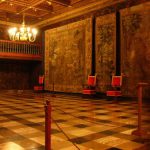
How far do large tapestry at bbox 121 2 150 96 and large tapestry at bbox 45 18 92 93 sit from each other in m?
2.18

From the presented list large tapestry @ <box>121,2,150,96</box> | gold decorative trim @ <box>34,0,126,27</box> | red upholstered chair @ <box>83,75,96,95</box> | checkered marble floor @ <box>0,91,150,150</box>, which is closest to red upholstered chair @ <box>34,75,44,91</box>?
gold decorative trim @ <box>34,0,126,27</box>

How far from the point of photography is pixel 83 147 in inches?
134

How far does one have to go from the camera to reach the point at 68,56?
13469 millimetres

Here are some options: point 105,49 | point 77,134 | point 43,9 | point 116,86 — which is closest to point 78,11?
point 43,9

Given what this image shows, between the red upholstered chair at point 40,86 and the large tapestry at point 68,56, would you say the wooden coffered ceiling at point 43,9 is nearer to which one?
the large tapestry at point 68,56

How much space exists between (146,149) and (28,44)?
12833 mm

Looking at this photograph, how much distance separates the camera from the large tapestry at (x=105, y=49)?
10938 mm

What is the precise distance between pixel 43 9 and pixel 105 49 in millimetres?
4213

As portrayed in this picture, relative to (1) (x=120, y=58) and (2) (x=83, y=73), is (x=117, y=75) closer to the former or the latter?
(1) (x=120, y=58)

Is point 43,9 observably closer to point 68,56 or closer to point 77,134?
point 68,56

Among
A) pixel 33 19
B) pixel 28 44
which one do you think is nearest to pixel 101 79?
pixel 28 44

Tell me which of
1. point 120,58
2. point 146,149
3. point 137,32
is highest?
point 137,32

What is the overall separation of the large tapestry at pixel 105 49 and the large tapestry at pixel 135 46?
548 millimetres

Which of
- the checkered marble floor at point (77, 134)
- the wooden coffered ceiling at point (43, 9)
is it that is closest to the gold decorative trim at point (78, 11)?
the wooden coffered ceiling at point (43, 9)
